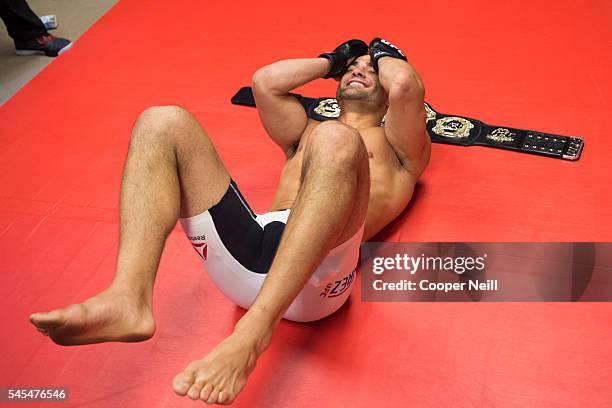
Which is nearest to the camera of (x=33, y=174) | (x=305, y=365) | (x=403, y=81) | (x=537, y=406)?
(x=537, y=406)

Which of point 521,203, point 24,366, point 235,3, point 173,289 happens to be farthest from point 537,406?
point 235,3

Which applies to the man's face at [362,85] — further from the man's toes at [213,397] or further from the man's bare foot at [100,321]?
the man's toes at [213,397]

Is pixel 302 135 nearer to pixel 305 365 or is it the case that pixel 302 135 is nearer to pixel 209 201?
pixel 209 201

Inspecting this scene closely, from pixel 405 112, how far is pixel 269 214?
1.72 feet

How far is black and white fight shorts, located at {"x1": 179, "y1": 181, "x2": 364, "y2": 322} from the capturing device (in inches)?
70.6

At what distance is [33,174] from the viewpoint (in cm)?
271

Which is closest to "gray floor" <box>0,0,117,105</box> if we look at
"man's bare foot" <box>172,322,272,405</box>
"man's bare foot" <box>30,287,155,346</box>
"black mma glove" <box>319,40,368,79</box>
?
"black mma glove" <box>319,40,368,79</box>

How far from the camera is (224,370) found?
1434 mm

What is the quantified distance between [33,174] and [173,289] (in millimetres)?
906

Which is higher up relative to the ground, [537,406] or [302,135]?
[302,135]

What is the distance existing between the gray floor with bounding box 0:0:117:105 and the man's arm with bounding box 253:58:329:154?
5.83 ft

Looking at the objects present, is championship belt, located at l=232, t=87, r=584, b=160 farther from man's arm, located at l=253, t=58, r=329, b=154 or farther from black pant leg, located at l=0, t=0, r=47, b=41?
black pant leg, located at l=0, t=0, r=47, b=41

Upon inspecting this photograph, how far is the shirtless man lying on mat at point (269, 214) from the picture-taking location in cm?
146

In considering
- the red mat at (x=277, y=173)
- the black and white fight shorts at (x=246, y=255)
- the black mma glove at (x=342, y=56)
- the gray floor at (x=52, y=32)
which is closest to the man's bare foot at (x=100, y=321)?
the black and white fight shorts at (x=246, y=255)
